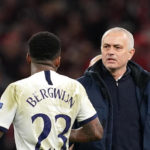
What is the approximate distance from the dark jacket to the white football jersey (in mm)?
1018

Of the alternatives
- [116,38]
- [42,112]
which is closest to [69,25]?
[116,38]

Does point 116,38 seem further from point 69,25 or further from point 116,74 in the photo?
Result: point 69,25

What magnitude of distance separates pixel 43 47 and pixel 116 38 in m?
1.44

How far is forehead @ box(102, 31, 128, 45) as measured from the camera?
5.09 m

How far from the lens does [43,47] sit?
3779 millimetres

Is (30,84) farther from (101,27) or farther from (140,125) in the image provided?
(101,27)

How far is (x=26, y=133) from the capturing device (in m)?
3.72

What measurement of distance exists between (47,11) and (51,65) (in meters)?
5.62

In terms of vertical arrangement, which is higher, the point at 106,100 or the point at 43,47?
the point at 43,47

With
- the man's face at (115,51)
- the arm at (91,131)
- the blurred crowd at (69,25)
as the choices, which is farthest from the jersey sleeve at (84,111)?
the blurred crowd at (69,25)

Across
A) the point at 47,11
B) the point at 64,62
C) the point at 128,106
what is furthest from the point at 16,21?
the point at 128,106

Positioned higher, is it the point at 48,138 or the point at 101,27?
the point at 101,27

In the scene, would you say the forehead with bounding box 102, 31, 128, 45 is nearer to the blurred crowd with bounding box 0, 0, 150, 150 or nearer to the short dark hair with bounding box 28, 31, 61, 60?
the short dark hair with bounding box 28, 31, 61, 60

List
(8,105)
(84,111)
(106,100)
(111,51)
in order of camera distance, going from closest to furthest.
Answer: (8,105)
(84,111)
(106,100)
(111,51)
